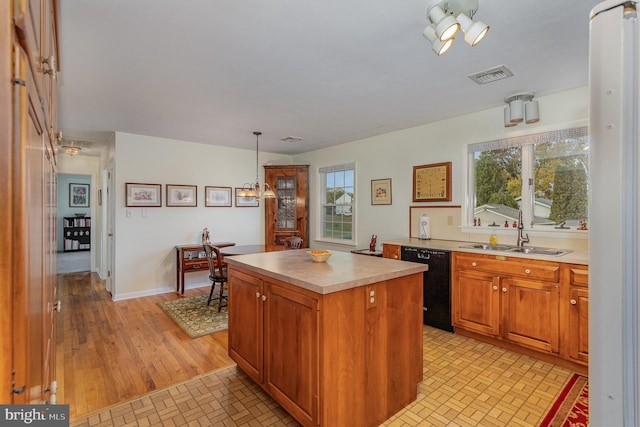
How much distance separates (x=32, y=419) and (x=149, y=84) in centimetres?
291

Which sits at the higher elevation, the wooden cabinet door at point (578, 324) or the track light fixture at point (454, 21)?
the track light fixture at point (454, 21)

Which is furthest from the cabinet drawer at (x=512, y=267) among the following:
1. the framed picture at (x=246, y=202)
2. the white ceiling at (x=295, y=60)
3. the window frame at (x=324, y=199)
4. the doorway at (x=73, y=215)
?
the doorway at (x=73, y=215)

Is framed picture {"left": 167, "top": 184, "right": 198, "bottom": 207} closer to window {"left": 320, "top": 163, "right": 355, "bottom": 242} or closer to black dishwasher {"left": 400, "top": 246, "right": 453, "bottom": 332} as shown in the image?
window {"left": 320, "top": 163, "right": 355, "bottom": 242}

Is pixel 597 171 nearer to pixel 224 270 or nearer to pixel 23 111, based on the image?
pixel 23 111

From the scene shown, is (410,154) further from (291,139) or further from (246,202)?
(246,202)

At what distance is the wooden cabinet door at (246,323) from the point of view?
7.12 ft

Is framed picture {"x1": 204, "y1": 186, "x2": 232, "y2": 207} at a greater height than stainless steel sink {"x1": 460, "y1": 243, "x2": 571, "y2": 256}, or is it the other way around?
framed picture {"x1": 204, "y1": 186, "x2": 232, "y2": 207}

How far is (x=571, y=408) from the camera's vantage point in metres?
2.10

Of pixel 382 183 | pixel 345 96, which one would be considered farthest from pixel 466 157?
pixel 345 96

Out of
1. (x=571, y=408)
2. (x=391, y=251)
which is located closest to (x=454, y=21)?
(x=571, y=408)

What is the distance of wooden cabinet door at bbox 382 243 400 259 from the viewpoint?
3.78 m

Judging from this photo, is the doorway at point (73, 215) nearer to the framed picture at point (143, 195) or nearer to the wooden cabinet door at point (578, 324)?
the framed picture at point (143, 195)

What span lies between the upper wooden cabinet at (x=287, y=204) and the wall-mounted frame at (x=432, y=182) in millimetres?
2381

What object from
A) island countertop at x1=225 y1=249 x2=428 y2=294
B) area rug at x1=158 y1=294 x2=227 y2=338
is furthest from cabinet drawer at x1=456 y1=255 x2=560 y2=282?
area rug at x1=158 y1=294 x2=227 y2=338
